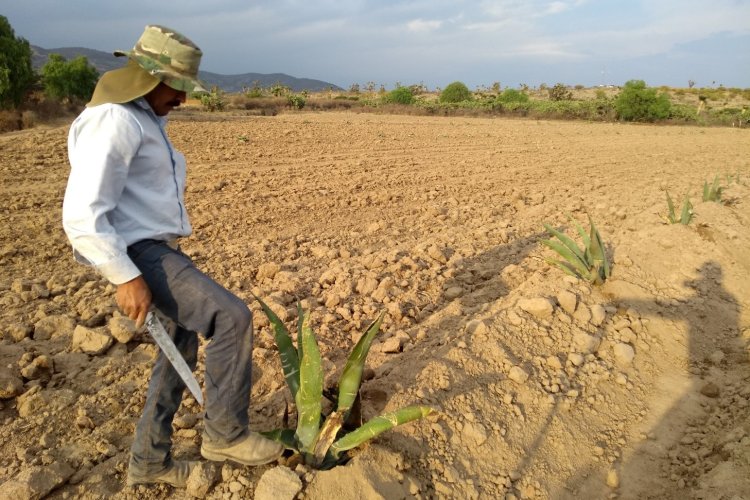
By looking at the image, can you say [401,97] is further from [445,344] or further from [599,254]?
[445,344]

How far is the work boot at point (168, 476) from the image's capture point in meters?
2.00

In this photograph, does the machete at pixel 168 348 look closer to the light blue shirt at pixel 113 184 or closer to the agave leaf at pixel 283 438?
the light blue shirt at pixel 113 184

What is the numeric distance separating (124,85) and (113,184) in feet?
1.15

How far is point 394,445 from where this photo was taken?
2275 millimetres

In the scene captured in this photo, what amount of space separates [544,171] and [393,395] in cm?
777

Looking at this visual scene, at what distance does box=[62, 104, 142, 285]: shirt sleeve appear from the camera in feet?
5.36

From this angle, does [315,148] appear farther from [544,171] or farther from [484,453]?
[484,453]

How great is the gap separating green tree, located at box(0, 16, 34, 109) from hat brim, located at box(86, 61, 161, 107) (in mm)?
15332

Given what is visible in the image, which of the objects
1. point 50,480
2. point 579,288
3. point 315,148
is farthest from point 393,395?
point 315,148

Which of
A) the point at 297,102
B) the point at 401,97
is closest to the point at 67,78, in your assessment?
the point at 297,102

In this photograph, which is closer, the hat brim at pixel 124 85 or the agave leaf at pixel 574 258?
the hat brim at pixel 124 85

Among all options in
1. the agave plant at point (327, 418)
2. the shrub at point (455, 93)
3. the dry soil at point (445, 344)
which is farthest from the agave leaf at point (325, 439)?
the shrub at point (455, 93)

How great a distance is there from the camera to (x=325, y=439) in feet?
6.92

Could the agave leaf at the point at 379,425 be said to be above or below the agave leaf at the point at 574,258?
below
